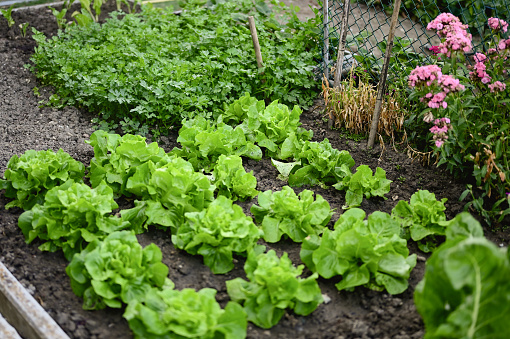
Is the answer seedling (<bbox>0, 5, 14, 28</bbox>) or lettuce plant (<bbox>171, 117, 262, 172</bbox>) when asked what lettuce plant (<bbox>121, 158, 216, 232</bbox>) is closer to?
lettuce plant (<bbox>171, 117, 262, 172</bbox>)

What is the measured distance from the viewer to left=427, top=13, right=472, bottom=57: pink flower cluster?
311cm

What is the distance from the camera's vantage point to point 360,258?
270cm

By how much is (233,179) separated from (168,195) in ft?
1.58

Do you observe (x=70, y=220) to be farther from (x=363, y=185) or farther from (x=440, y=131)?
(x=440, y=131)

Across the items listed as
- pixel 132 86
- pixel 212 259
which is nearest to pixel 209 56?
pixel 132 86

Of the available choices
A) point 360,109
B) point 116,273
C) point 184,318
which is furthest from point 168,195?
point 360,109

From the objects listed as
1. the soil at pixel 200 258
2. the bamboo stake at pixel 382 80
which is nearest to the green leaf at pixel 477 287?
the soil at pixel 200 258

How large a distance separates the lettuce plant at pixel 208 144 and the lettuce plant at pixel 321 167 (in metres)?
0.39

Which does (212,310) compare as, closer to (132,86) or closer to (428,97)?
(428,97)

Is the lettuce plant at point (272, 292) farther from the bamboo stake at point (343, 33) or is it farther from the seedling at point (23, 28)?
the seedling at point (23, 28)

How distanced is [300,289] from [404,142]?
6.20ft

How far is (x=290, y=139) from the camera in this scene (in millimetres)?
3791

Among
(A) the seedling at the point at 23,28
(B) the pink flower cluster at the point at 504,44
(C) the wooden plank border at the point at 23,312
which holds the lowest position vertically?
(C) the wooden plank border at the point at 23,312

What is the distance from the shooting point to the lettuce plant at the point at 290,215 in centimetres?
296
